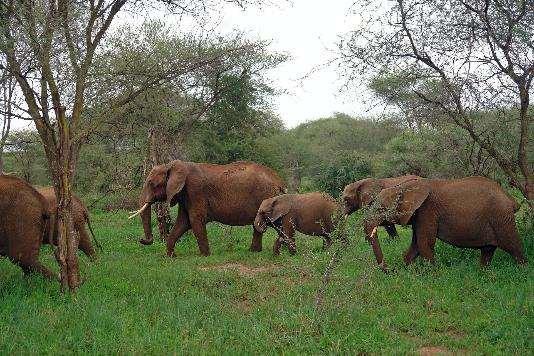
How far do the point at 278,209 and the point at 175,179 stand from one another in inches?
97.7

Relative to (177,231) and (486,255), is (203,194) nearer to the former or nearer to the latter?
(177,231)

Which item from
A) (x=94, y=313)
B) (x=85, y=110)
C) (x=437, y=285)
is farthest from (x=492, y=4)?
(x=94, y=313)

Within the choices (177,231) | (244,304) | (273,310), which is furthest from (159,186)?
(273,310)

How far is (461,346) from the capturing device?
6.58 metres

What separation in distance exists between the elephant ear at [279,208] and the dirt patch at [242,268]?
1.89 meters

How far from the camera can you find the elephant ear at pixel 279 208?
13584mm

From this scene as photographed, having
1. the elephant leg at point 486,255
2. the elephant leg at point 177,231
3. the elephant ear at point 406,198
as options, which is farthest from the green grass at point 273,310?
the elephant leg at point 177,231

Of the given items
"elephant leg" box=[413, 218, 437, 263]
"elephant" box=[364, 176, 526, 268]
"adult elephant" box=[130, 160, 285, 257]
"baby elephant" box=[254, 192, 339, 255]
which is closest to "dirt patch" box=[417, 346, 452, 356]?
"elephant" box=[364, 176, 526, 268]

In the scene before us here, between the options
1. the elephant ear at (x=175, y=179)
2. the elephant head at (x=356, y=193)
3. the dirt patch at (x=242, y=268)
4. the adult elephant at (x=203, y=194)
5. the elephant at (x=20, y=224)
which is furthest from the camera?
the elephant head at (x=356, y=193)

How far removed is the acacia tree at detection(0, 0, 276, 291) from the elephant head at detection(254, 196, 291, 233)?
545 centimetres

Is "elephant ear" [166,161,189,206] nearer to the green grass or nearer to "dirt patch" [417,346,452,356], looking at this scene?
the green grass

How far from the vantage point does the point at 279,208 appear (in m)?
13.7

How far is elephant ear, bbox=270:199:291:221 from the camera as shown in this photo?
44.6 ft

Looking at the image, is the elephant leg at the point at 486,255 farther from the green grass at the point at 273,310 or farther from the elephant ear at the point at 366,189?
the elephant ear at the point at 366,189
